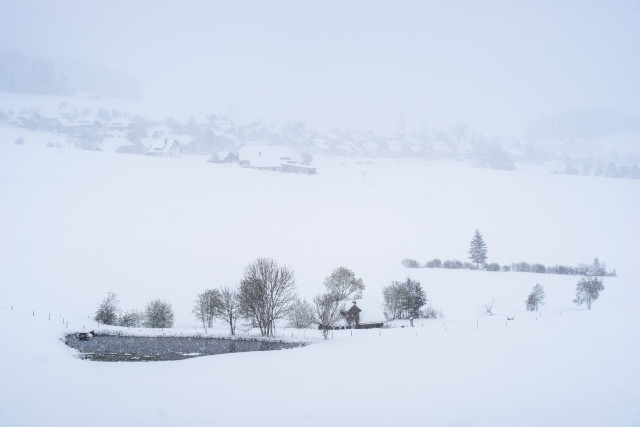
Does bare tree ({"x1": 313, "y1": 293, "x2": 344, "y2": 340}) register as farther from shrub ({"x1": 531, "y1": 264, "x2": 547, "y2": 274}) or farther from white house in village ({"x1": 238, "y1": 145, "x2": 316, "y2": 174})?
white house in village ({"x1": 238, "y1": 145, "x2": 316, "y2": 174})

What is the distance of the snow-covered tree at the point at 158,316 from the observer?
3659 cm

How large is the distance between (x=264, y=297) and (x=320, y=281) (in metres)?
12.7

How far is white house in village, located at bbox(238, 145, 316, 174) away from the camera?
102750 mm

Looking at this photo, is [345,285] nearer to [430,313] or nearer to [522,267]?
[430,313]

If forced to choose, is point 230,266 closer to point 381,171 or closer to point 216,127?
point 381,171

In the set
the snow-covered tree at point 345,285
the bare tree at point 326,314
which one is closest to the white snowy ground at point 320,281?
the bare tree at point 326,314

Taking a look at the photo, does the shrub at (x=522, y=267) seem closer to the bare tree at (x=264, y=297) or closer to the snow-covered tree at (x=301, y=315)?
the snow-covered tree at (x=301, y=315)

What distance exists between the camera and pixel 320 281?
4644 centimetres

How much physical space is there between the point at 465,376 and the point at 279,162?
92.3m

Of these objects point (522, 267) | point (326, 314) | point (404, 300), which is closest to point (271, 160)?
point (522, 267)

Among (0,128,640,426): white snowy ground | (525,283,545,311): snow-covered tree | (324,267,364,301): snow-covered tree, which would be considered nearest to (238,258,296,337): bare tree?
(324,267,364,301): snow-covered tree

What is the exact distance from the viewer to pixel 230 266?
162ft

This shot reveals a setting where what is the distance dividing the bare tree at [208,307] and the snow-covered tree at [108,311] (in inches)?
297

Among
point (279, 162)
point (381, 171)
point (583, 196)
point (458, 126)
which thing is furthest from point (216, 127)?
point (583, 196)
